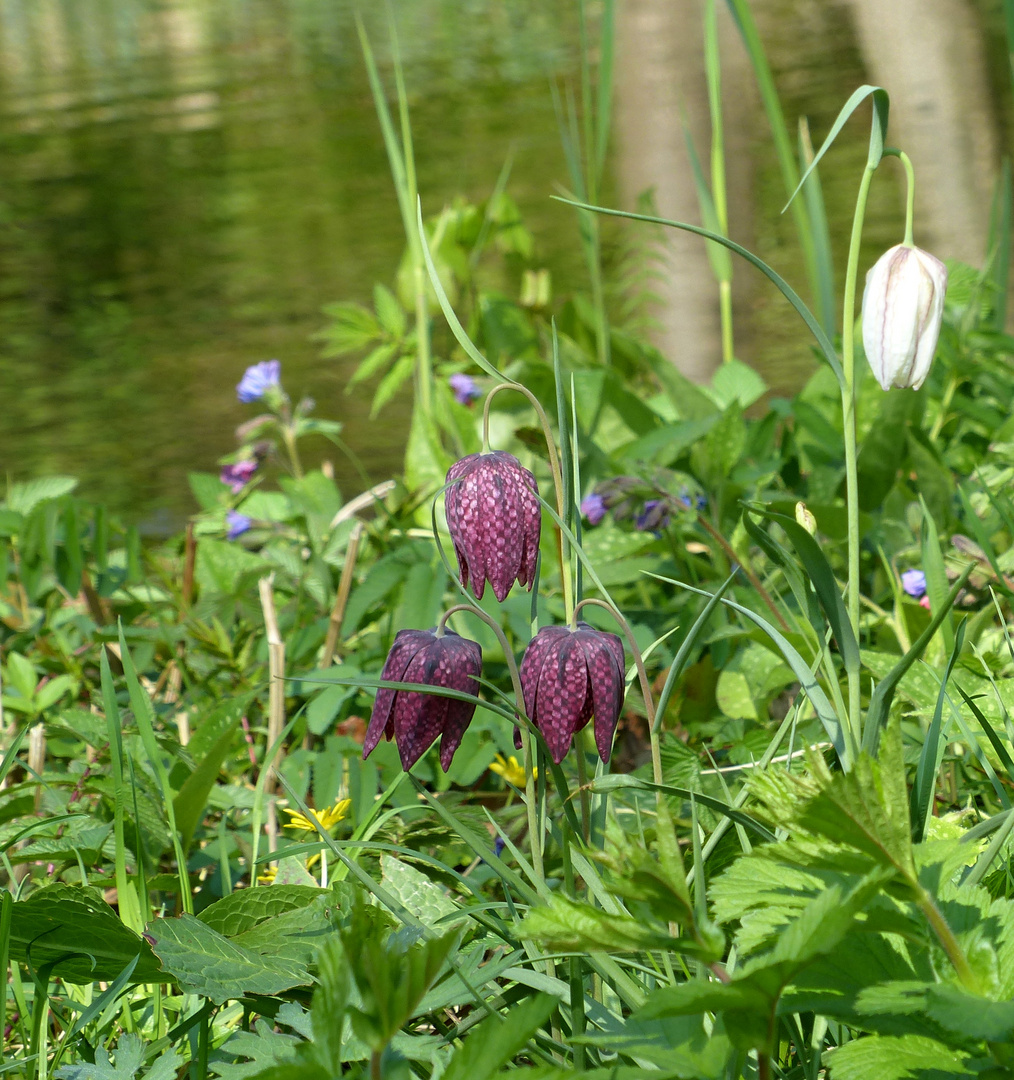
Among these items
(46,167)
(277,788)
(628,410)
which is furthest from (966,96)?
(46,167)

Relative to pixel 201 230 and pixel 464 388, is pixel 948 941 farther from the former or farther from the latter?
pixel 201 230

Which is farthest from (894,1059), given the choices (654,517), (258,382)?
(258,382)

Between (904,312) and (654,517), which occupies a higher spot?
(904,312)

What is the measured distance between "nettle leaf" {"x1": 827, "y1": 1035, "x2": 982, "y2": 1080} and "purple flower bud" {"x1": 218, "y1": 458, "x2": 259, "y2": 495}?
1.74 m

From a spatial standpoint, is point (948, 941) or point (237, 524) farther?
point (237, 524)

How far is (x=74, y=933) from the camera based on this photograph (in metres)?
0.89

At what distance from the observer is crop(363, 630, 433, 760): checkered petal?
90 cm

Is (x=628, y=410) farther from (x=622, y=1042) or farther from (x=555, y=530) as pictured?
(x=622, y=1042)

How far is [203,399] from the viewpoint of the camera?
349cm

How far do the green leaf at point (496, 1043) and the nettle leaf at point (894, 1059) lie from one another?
0.62 feet

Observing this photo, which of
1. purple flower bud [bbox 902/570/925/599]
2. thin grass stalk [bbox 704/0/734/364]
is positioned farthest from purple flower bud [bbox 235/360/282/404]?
purple flower bud [bbox 902/570/925/599]

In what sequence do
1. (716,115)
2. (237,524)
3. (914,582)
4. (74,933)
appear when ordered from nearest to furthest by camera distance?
(74,933) → (914,582) → (716,115) → (237,524)

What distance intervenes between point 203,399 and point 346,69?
959 cm

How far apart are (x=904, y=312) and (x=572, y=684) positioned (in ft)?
1.19
